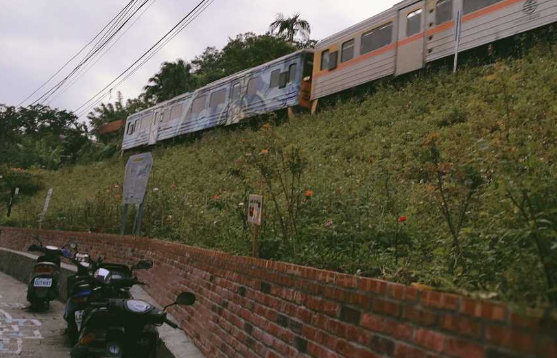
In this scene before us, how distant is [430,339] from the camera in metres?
2.02

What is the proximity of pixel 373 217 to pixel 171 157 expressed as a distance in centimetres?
1688

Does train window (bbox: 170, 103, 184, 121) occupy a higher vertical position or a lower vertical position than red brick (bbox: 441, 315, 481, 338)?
higher

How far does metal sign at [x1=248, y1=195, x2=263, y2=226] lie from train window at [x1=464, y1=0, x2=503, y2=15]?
980 centimetres

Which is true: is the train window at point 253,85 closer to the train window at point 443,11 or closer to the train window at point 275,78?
the train window at point 275,78

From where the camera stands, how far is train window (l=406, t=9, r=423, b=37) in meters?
13.5

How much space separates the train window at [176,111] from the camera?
24763 millimetres

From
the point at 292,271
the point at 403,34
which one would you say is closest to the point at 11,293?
the point at 292,271

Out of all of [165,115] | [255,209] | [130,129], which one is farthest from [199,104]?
[255,209]

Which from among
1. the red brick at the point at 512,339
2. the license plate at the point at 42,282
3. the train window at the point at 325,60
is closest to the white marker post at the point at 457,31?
the train window at the point at 325,60

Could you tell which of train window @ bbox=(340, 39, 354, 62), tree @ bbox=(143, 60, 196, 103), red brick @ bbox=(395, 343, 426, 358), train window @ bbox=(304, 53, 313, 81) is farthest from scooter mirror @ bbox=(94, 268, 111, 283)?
tree @ bbox=(143, 60, 196, 103)

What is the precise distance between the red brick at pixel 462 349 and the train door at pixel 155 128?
86.2ft

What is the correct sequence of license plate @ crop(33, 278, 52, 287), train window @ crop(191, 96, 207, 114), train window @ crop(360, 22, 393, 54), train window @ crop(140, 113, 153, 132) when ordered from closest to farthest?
license plate @ crop(33, 278, 52, 287)
train window @ crop(360, 22, 393, 54)
train window @ crop(191, 96, 207, 114)
train window @ crop(140, 113, 153, 132)

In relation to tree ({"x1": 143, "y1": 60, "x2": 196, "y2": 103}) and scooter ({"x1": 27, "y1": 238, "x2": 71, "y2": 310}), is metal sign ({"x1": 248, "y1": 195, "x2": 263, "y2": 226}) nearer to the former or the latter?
scooter ({"x1": 27, "y1": 238, "x2": 71, "y2": 310})

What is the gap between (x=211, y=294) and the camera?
4.84 metres
